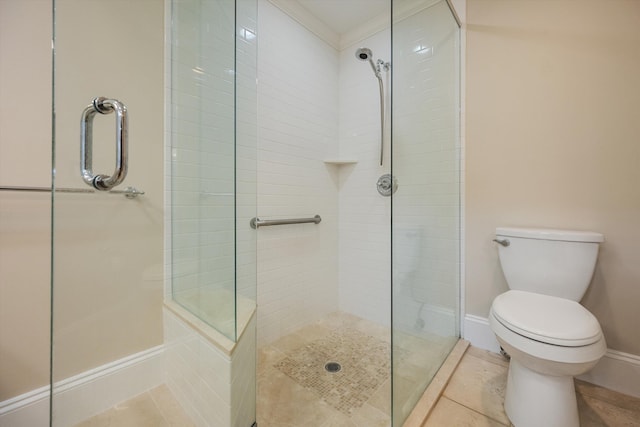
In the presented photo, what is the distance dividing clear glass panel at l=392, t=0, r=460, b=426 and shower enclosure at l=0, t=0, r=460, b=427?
0.05ft

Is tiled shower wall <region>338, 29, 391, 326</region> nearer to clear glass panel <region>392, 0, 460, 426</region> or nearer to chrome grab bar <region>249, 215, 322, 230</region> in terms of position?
chrome grab bar <region>249, 215, 322, 230</region>

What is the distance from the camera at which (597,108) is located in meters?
1.28

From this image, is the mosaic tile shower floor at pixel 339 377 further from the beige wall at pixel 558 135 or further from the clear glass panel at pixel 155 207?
the beige wall at pixel 558 135

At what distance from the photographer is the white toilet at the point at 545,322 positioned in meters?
0.89

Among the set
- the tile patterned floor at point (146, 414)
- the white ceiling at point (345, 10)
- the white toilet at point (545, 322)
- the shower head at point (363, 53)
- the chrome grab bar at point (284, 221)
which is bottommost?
the tile patterned floor at point (146, 414)

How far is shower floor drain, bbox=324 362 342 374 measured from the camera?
1.42 metres

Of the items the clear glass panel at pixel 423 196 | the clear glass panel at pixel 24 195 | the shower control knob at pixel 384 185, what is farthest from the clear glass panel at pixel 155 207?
the shower control knob at pixel 384 185

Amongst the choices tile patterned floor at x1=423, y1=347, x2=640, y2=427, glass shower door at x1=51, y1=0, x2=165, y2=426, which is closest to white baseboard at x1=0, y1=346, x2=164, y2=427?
glass shower door at x1=51, y1=0, x2=165, y2=426

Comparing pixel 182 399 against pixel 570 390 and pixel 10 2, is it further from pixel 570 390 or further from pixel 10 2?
pixel 10 2

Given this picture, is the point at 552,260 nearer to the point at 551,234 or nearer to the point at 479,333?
the point at 551,234

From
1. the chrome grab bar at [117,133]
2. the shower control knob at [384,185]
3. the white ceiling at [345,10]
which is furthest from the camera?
the shower control knob at [384,185]

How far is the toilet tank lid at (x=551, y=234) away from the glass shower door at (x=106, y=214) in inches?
68.9

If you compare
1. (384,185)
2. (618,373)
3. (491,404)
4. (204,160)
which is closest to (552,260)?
(618,373)

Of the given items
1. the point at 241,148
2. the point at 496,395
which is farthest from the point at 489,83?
the point at 496,395
